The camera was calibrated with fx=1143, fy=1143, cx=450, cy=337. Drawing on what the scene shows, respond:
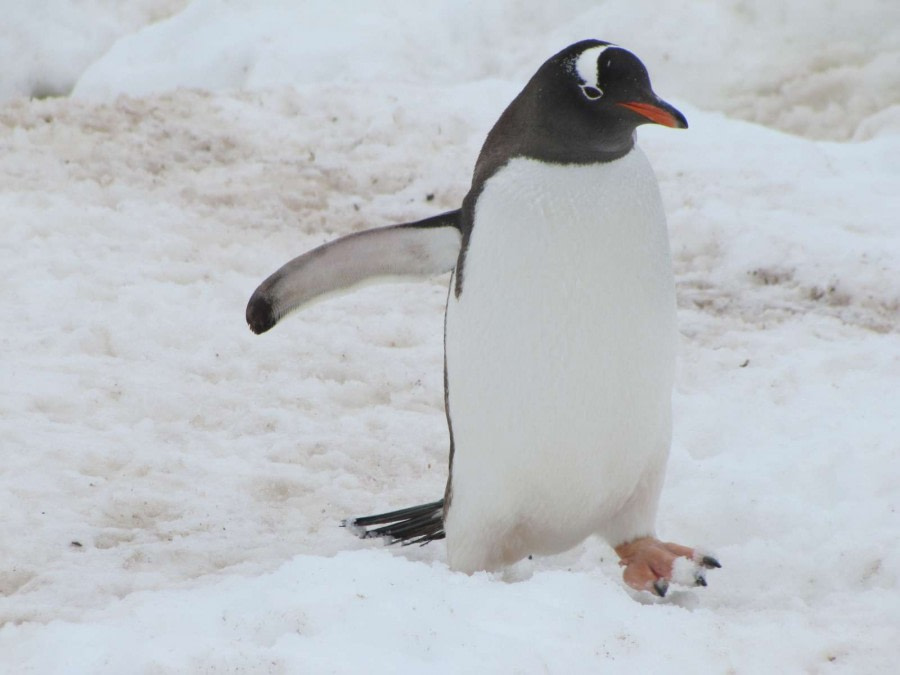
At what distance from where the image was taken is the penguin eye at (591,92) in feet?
7.57

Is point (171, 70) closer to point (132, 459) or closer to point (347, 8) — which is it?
point (347, 8)

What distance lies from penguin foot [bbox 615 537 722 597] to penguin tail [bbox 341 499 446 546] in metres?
0.53

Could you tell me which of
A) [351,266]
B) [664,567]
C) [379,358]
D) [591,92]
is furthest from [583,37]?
[664,567]

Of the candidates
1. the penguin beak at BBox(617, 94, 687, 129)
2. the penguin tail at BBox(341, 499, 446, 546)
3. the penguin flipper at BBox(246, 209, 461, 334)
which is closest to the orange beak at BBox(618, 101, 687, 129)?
the penguin beak at BBox(617, 94, 687, 129)

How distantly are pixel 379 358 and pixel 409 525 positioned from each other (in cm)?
117

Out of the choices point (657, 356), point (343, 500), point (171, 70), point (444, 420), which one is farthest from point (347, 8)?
point (657, 356)

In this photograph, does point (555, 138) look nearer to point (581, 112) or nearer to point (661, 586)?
point (581, 112)

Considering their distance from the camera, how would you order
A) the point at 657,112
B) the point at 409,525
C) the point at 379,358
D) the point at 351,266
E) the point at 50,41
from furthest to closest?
the point at 50,41 → the point at 379,358 → the point at 409,525 → the point at 351,266 → the point at 657,112

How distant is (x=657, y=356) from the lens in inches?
95.9

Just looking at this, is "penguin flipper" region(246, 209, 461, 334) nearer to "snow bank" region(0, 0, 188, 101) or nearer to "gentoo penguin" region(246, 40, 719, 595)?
"gentoo penguin" region(246, 40, 719, 595)

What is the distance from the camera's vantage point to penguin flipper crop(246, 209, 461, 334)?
2580mm

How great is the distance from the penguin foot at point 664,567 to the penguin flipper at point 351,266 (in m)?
0.77

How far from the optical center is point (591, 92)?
232cm

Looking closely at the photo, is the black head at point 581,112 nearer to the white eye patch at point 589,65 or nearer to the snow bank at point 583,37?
the white eye patch at point 589,65
